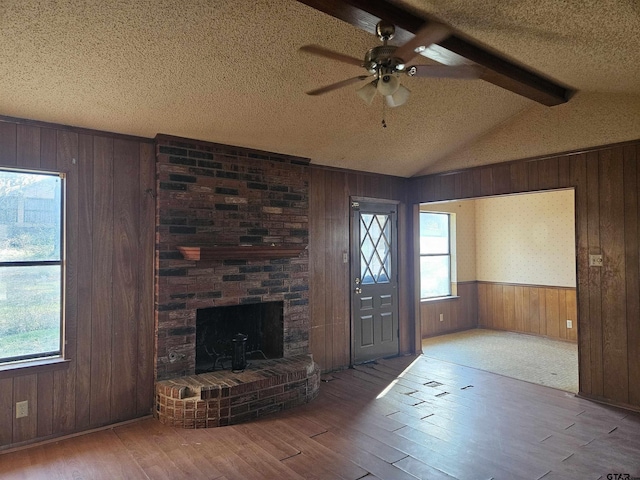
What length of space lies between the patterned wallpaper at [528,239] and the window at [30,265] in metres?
6.74

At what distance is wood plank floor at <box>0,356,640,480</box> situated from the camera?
277 centimetres

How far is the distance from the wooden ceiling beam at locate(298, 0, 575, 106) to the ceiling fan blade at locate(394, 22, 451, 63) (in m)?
0.40

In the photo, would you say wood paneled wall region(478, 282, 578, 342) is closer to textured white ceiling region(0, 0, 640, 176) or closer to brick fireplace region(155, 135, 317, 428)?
textured white ceiling region(0, 0, 640, 176)

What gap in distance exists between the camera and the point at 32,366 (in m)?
3.20

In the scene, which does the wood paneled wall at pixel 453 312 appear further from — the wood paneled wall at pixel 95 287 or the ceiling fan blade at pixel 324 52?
the ceiling fan blade at pixel 324 52

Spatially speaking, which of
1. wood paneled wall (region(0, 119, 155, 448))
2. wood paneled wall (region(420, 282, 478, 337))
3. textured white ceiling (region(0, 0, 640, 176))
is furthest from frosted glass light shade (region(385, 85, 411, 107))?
wood paneled wall (region(420, 282, 478, 337))

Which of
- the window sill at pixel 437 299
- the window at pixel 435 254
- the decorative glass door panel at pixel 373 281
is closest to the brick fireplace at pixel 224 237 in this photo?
the decorative glass door panel at pixel 373 281

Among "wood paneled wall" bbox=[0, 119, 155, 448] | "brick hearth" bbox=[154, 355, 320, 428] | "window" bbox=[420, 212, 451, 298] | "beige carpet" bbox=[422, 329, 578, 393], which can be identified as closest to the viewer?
"wood paneled wall" bbox=[0, 119, 155, 448]

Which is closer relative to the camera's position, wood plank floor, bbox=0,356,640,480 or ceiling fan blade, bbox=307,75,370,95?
Result: ceiling fan blade, bbox=307,75,370,95

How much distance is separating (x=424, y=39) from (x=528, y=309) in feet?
20.8

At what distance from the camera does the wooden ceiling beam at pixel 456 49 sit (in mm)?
2273

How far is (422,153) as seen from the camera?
5070mm

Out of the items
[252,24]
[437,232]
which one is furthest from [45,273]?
[437,232]

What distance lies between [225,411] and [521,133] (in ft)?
13.2
